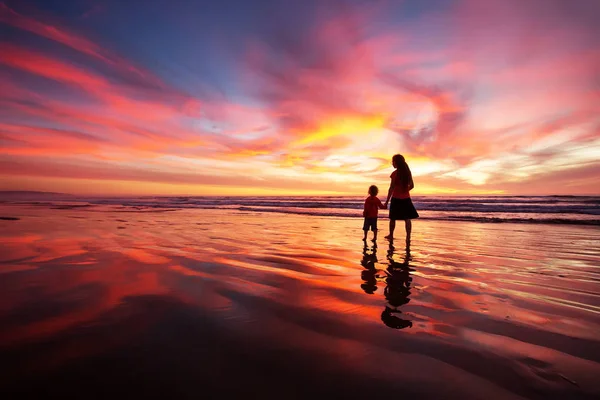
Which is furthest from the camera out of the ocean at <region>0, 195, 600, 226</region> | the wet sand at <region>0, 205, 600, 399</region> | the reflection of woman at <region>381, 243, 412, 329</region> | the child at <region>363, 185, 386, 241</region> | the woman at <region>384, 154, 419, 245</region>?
the ocean at <region>0, 195, 600, 226</region>

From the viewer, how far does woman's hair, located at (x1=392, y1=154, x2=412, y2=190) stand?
28.0 feet

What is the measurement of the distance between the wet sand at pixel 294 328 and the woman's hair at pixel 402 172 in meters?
3.26

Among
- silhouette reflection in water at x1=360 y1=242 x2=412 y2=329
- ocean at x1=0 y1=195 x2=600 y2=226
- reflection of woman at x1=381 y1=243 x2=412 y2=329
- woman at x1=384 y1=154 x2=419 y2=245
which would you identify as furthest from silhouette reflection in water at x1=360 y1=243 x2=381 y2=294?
ocean at x1=0 y1=195 x2=600 y2=226

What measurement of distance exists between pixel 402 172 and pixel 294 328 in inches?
265

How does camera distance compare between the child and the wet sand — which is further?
the child

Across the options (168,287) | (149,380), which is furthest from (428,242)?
(149,380)

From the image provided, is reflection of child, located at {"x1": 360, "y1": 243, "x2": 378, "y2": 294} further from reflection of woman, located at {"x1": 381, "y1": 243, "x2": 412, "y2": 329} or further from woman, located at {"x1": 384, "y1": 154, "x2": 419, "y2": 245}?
woman, located at {"x1": 384, "y1": 154, "x2": 419, "y2": 245}

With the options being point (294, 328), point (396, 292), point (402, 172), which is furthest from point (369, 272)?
point (402, 172)

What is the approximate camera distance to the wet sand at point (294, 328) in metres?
1.96

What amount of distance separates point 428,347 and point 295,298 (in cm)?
166

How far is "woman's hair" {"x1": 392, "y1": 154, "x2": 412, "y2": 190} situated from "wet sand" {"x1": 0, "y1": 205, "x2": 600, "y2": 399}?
326 centimetres

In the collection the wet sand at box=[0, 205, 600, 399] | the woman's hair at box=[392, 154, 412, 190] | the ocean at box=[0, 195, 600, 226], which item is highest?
the woman's hair at box=[392, 154, 412, 190]

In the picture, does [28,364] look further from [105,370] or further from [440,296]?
[440,296]

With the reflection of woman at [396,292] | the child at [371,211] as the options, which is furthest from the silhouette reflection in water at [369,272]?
the child at [371,211]
